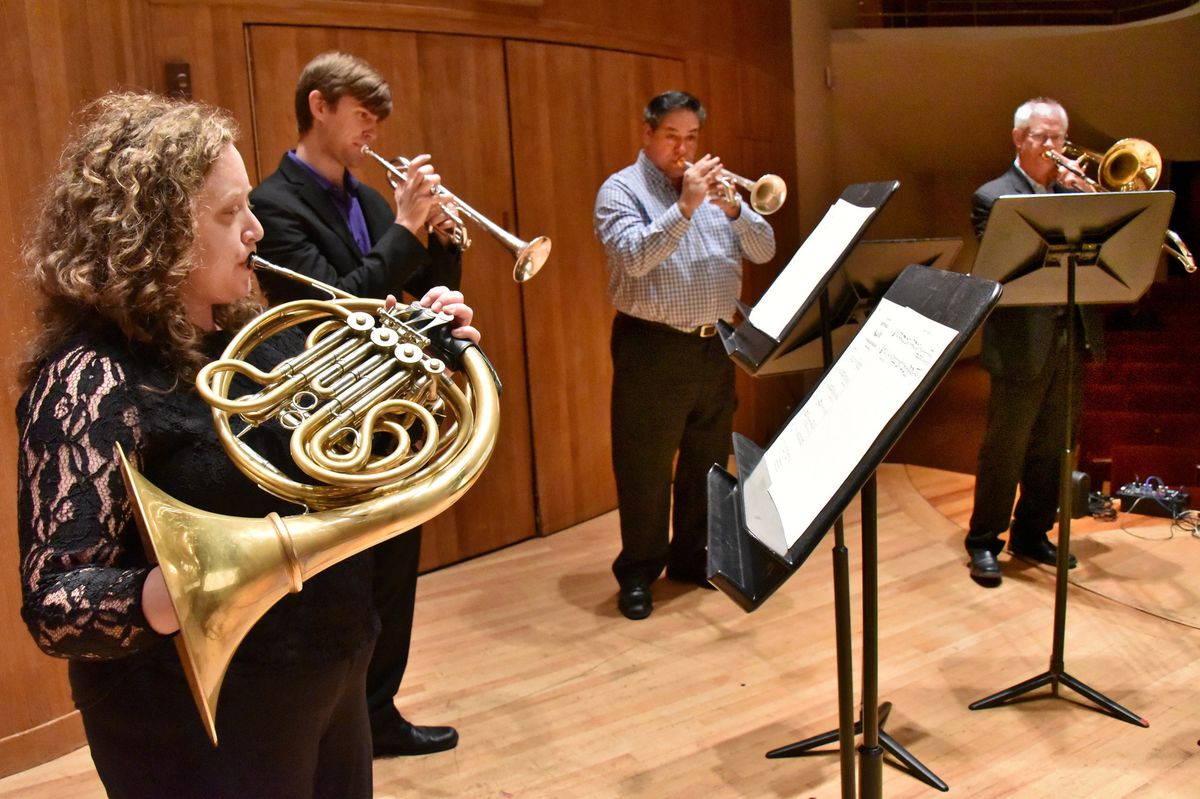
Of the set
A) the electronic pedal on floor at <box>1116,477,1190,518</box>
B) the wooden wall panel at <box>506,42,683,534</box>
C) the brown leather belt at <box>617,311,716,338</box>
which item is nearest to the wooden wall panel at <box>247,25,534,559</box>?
the wooden wall panel at <box>506,42,683,534</box>

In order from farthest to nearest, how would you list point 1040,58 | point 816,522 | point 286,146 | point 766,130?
point 1040,58 → point 766,130 → point 286,146 → point 816,522

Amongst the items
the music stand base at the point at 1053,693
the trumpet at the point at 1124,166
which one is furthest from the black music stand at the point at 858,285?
the trumpet at the point at 1124,166

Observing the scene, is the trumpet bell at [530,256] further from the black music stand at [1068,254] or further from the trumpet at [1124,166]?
the trumpet at [1124,166]

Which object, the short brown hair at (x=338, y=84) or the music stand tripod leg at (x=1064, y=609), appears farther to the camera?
the music stand tripod leg at (x=1064, y=609)

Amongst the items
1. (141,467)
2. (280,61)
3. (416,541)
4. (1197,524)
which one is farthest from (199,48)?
(1197,524)

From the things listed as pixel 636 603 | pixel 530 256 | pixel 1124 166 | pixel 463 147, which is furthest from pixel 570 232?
pixel 1124 166

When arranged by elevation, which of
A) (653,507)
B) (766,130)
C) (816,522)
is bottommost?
(653,507)

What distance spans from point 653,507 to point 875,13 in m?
4.62

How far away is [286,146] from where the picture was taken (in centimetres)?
336

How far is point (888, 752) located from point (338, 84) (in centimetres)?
210

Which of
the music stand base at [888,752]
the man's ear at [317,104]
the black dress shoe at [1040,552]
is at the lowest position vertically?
the black dress shoe at [1040,552]

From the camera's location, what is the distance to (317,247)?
232 centimetres

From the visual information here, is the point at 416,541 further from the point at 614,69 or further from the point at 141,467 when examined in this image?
the point at 614,69

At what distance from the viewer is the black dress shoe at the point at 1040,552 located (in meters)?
3.67
